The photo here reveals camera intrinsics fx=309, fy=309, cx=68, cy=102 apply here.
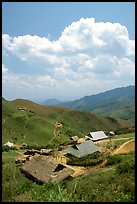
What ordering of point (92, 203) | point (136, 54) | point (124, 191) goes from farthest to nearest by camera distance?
point (124, 191) < point (92, 203) < point (136, 54)

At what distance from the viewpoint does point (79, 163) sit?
735 inches

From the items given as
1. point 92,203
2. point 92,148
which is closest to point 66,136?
point 92,148

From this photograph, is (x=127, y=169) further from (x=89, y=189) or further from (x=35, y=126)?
(x=35, y=126)

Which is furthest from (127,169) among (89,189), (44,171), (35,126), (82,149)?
(35,126)

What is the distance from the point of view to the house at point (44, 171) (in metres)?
14.4

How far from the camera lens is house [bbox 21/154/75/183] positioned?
14366 mm

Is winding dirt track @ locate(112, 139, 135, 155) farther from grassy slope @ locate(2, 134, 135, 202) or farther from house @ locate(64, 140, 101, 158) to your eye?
grassy slope @ locate(2, 134, 135, 202)

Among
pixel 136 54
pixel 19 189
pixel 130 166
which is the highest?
pixel 136 54

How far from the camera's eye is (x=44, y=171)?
15.2m

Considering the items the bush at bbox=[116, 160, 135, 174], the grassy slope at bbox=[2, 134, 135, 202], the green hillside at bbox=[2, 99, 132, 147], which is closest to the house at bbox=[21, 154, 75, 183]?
the grassy slope at bbox=[2, 134, 135, 202]

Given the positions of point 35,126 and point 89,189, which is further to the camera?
point 35,126

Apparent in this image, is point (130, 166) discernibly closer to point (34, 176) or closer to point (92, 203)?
point (92, 203)

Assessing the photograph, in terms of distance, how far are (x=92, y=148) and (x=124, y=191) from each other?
13.2 m

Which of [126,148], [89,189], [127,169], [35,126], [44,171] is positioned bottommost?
[44,171]
